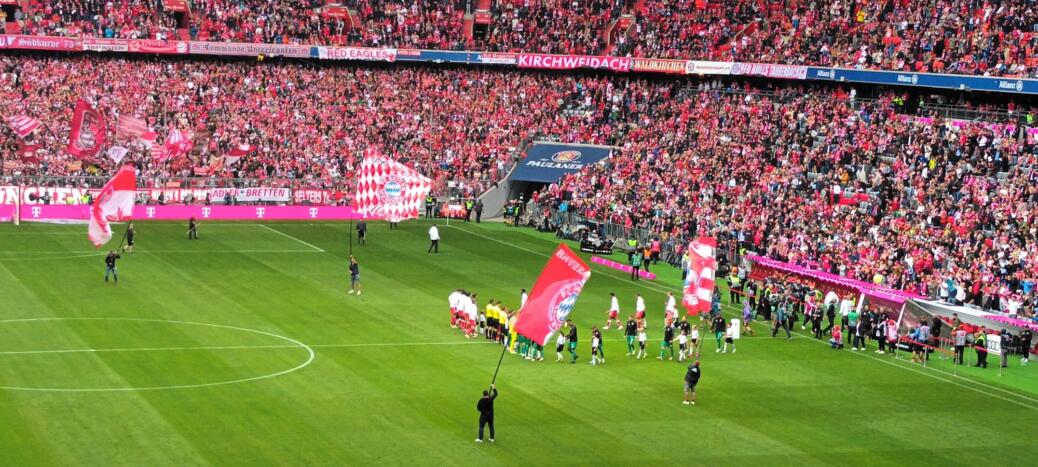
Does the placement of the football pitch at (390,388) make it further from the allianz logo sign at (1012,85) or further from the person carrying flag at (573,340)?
the allianz logo sign at (1012,85)

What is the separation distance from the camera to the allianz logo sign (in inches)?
2552

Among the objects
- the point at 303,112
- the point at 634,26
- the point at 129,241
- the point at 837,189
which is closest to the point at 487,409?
the point at 129,241

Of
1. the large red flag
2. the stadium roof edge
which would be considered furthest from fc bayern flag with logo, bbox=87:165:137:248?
the stadium roof edge

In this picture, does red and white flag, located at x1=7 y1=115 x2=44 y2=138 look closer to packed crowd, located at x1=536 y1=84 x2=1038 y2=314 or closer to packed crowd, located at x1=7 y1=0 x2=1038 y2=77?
packed crowd, located at x1=7 y1=0 x2=1038 y2=77

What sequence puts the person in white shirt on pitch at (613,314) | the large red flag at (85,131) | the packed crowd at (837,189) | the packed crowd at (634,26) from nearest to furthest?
the person in white shirt on pitch at (613,314), the packed crowd at (837,189), the packed crowd at (634,26), the large red flag at (85,131)

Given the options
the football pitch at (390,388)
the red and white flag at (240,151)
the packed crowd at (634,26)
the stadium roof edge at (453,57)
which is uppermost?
the packed crowd at (634,26)

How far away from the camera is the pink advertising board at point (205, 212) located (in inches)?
2763

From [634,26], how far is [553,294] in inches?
2235

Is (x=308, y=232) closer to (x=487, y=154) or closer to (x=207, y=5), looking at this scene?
(x=487, y=154)

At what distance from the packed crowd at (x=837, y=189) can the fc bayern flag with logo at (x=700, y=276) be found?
1610cm

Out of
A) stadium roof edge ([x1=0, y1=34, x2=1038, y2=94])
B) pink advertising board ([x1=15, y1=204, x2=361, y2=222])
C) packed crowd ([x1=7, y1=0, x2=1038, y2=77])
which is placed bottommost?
pink advertising board ([x1=15, y1=204, x2=361, y2=222])

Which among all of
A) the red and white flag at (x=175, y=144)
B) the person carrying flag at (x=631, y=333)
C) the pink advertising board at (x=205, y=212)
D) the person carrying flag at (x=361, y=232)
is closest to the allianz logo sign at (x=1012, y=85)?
the person carrying flag at (x=631, y=333)

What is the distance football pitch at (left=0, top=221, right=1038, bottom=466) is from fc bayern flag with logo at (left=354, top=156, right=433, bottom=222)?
217 inches

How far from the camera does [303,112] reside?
84000 mm
